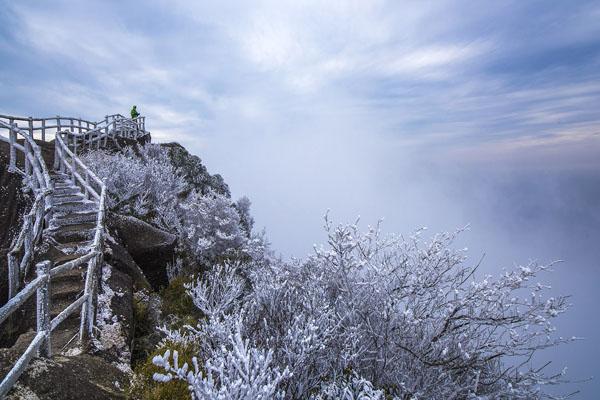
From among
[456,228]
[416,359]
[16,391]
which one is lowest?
[416,359]

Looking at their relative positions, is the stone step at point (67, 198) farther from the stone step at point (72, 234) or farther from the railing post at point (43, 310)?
the railing post at point (43, 310)

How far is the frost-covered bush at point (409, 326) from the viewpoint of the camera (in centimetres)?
473

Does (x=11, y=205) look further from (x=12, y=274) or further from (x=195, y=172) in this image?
(x=195, y=172)

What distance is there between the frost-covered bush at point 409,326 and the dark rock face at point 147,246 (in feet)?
12.3

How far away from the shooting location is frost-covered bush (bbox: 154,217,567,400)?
4.73 m

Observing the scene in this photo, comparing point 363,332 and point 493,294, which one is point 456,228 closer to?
point 493,294

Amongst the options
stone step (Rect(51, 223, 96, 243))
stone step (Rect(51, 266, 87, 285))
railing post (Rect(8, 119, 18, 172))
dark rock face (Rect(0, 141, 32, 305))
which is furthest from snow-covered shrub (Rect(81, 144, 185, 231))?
stone step (Rect(51, 266, 87, 285))

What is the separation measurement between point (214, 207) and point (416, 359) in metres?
8.81

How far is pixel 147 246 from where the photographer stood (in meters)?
8.98

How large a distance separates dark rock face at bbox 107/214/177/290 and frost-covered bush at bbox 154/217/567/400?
12.3ft

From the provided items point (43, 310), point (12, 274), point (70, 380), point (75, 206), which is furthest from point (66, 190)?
point (70, 380)

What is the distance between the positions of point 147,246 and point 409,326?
6113 millimetres

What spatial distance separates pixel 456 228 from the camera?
586 centimetres

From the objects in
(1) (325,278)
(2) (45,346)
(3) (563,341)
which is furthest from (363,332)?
(2) (45,346)
